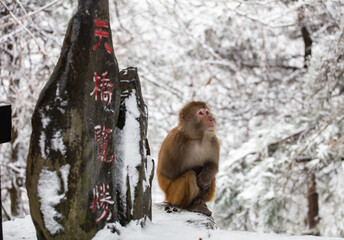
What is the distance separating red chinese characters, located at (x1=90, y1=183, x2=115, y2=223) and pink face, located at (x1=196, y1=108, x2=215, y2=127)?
4.65 ft

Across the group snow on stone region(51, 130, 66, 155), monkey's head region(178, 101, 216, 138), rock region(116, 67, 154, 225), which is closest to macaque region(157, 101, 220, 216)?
monkey's head region(178, 101, 216, 138)

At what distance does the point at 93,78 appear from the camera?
2.74 m

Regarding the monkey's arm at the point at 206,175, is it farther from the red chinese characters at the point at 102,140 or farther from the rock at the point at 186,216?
the red chinese characters at the point at 102,140

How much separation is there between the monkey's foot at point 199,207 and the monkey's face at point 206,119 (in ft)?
A: 2.63

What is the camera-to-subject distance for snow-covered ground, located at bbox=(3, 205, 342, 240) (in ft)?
9.77

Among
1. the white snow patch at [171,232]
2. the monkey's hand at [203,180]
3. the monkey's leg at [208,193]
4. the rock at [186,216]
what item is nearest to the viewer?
the white snow patch at [171,232]

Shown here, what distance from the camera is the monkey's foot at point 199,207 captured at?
162 inches

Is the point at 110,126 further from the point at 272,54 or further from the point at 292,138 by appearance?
the point at 272,54

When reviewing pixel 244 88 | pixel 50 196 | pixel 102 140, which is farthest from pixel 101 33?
pixel 244 88

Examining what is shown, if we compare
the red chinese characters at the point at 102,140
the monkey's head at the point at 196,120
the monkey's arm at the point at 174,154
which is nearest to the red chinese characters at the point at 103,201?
the red chinese characters at the point at 102,140

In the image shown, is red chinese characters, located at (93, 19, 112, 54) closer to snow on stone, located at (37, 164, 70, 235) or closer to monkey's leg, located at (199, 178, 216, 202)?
snow on stone, located at (37, 164, 70, 235)

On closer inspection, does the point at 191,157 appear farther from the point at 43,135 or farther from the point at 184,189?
the point at 43,135

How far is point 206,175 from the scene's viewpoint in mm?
4117

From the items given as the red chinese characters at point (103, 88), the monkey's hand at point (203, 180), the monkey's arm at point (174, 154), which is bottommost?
the monkey's hand at point (203, 180)
